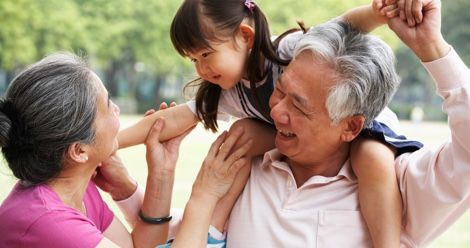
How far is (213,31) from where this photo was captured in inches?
75.3

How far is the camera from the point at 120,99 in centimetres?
2388

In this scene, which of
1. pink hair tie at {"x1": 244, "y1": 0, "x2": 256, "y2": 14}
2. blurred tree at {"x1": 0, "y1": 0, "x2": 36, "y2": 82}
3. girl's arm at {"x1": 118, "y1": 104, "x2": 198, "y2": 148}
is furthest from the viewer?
blurred tree at {"x1": 0, "y1": 0, "x2": 36, "y2": 82}

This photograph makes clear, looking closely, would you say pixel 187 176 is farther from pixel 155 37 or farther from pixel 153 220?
pixel 155 37

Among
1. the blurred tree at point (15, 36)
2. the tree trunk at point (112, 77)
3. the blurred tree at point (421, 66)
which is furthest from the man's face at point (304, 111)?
the tree trunk at point (112, 77)

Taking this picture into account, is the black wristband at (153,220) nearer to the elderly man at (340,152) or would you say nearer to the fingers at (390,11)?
the elderly man at (340,152)

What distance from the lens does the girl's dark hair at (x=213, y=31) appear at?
74.4 inches

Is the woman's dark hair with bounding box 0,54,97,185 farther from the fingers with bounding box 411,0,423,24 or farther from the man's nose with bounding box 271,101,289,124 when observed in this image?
the fingers with bounding box 411,0,423,24

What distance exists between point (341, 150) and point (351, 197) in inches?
4.7

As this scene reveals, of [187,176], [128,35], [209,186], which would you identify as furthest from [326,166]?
[128,35]

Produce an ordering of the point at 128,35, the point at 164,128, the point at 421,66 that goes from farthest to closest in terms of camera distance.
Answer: the point at 421,66
the point at 128,35
the point at 164,128

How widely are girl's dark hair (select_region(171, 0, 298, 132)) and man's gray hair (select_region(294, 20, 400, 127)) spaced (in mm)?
324

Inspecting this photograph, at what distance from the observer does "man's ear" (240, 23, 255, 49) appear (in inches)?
76.2

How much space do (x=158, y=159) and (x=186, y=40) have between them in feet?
1.20

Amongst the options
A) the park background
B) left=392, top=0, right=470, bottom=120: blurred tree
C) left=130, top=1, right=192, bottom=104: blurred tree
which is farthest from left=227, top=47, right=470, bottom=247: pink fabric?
left=130, top=1, right=192, bottom=104: blurred tree
